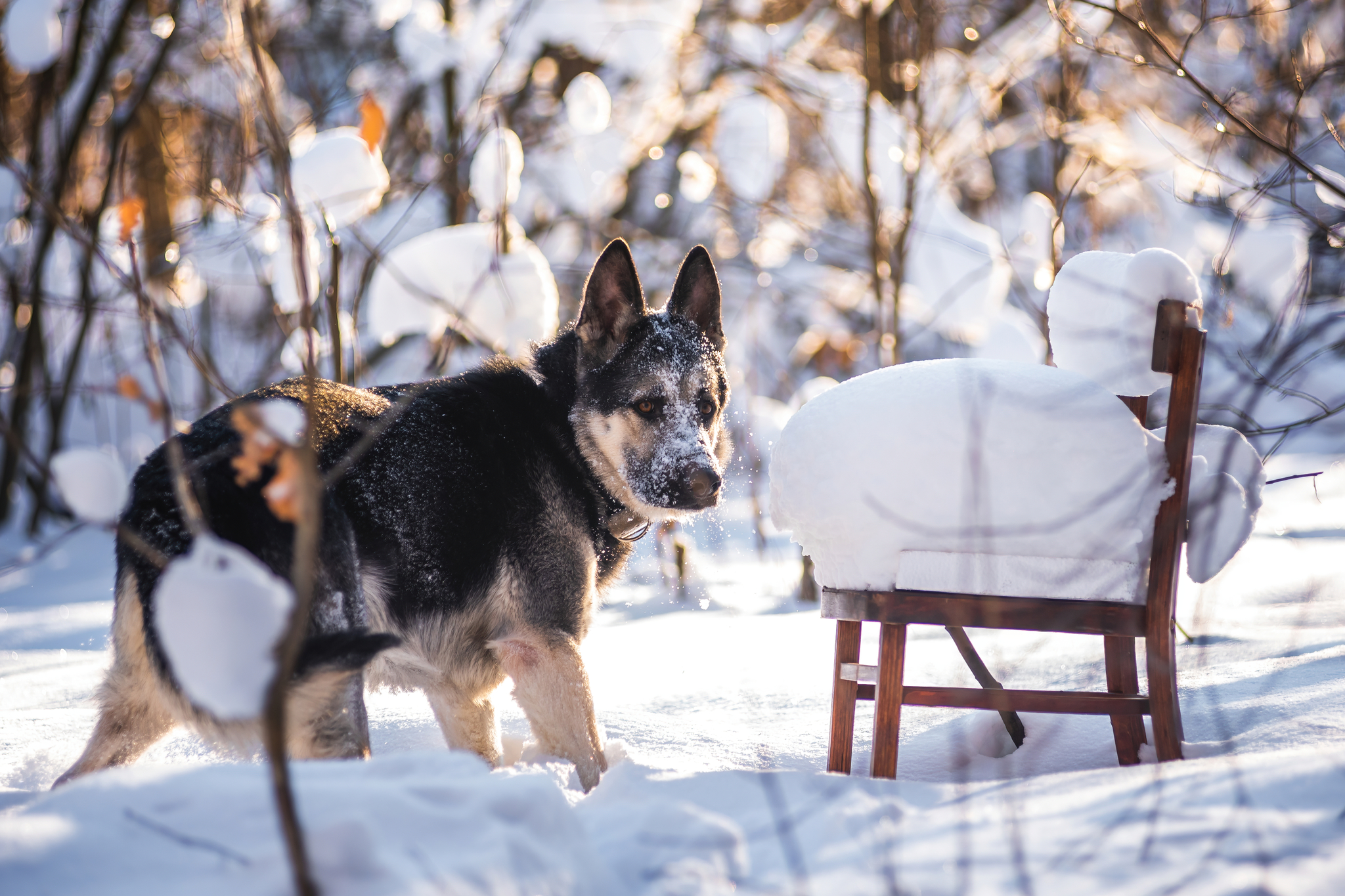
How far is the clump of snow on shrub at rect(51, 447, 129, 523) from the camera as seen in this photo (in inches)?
51.3

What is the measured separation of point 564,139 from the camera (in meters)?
9.33

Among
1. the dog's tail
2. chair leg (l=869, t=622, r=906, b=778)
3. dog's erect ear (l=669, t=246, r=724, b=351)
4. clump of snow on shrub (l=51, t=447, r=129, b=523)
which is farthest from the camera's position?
dog's erect ear (l=669, t=246, r=724, b=351)

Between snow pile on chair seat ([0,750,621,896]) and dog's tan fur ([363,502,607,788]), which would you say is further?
dog's tan fur ([363,502,607,788])

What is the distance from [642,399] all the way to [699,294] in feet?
2.19

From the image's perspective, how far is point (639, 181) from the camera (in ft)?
35.8

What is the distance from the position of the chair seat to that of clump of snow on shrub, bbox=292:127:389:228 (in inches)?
118

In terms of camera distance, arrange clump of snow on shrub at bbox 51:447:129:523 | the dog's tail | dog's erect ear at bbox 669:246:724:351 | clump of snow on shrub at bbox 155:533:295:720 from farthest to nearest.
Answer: dog's erect ear at bbox 669:246:724:351 → the dog's tail → clump of snow on shrub at bbox 51:447:129:523 → clump of snow on shrub at bbox 155:533:295:720

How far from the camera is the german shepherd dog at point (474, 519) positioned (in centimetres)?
221

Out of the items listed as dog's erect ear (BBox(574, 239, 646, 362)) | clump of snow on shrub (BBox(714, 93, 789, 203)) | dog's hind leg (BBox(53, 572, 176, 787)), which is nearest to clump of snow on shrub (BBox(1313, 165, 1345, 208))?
dog's erect ear (BBox(574, 239, 646, 362))

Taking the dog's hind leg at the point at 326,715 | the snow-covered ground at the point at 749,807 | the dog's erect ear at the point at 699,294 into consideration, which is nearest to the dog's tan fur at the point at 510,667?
the snow-covered ground at the point at 749,807

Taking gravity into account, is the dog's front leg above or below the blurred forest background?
below

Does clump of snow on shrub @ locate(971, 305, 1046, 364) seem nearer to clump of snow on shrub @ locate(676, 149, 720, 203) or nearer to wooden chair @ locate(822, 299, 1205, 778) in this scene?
clump of snow on shrub @ locate(676, 149, 720, 203)

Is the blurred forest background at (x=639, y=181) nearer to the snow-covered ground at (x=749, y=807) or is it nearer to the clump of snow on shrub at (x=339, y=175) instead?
the clump of snow on shrub at (x=339, y=175)

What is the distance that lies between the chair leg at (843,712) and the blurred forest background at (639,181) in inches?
47.2
